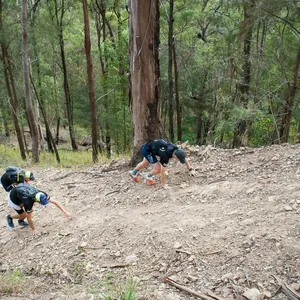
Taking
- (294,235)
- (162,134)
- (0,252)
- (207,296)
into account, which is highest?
(162,134)

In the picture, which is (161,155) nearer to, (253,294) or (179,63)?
(253,294)

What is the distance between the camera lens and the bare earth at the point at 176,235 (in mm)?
3047

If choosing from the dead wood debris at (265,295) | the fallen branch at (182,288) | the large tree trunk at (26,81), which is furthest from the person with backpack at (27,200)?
the large tree trunk at (26,81)

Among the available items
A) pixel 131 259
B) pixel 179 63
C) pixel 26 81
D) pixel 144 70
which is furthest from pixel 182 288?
pixel 179 63

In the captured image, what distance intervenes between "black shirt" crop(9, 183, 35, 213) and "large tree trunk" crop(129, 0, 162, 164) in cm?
255

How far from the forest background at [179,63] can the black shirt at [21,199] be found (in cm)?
258

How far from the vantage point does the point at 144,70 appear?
5.99m

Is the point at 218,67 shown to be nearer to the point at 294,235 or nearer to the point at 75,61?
the point at 294,235

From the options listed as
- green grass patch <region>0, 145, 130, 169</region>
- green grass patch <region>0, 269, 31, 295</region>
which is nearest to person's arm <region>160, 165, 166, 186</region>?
green grass patch <region>0, 145, 130, 169</region>

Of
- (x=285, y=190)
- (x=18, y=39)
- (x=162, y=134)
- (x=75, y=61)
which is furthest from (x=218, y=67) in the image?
(x=75, y=61)

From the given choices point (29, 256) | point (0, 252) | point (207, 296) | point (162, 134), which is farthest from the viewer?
point (162, 134)

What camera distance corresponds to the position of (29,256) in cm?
420

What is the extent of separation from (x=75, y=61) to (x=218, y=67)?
1542 centimetres

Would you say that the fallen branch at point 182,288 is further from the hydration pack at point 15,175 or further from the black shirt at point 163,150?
the hydration pack at point 15,175
